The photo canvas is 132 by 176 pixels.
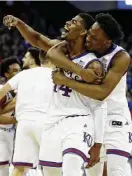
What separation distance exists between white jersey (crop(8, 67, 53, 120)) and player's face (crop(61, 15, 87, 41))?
116 cm

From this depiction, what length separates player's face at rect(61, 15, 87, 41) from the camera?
13.0 feet

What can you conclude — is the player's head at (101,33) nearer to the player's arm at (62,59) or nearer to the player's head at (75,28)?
the player's head at (75,28)

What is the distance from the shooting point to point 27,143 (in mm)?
5109

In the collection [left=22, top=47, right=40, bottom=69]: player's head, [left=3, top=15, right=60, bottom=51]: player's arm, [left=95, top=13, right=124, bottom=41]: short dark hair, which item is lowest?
[left=95, top=13, right=124, bottom=41]: short dark hair

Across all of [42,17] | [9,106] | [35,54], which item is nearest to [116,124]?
[9,106]

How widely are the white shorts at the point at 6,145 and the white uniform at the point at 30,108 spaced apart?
22cm

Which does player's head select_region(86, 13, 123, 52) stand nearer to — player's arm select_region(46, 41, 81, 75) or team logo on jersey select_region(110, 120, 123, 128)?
player's arm select_region(46, 41, 81, 75)

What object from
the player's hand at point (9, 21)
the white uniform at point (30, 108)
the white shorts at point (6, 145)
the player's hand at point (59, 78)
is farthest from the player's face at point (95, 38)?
the white shorts at point (6, 145)

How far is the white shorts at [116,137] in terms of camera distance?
418 centimetres

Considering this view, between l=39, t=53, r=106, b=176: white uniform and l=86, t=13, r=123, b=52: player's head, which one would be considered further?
l=86, t=13, r=123, b=52: player's head

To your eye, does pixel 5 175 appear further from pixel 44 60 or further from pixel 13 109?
pixel 44 60

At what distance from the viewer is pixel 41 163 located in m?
3.93

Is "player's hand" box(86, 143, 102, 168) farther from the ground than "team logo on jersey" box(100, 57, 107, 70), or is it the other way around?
"team logo on jersey" box(100, 57, 107, 70)

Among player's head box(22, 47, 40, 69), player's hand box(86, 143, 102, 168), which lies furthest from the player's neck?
player's head box(22, 47, 40, 69)
